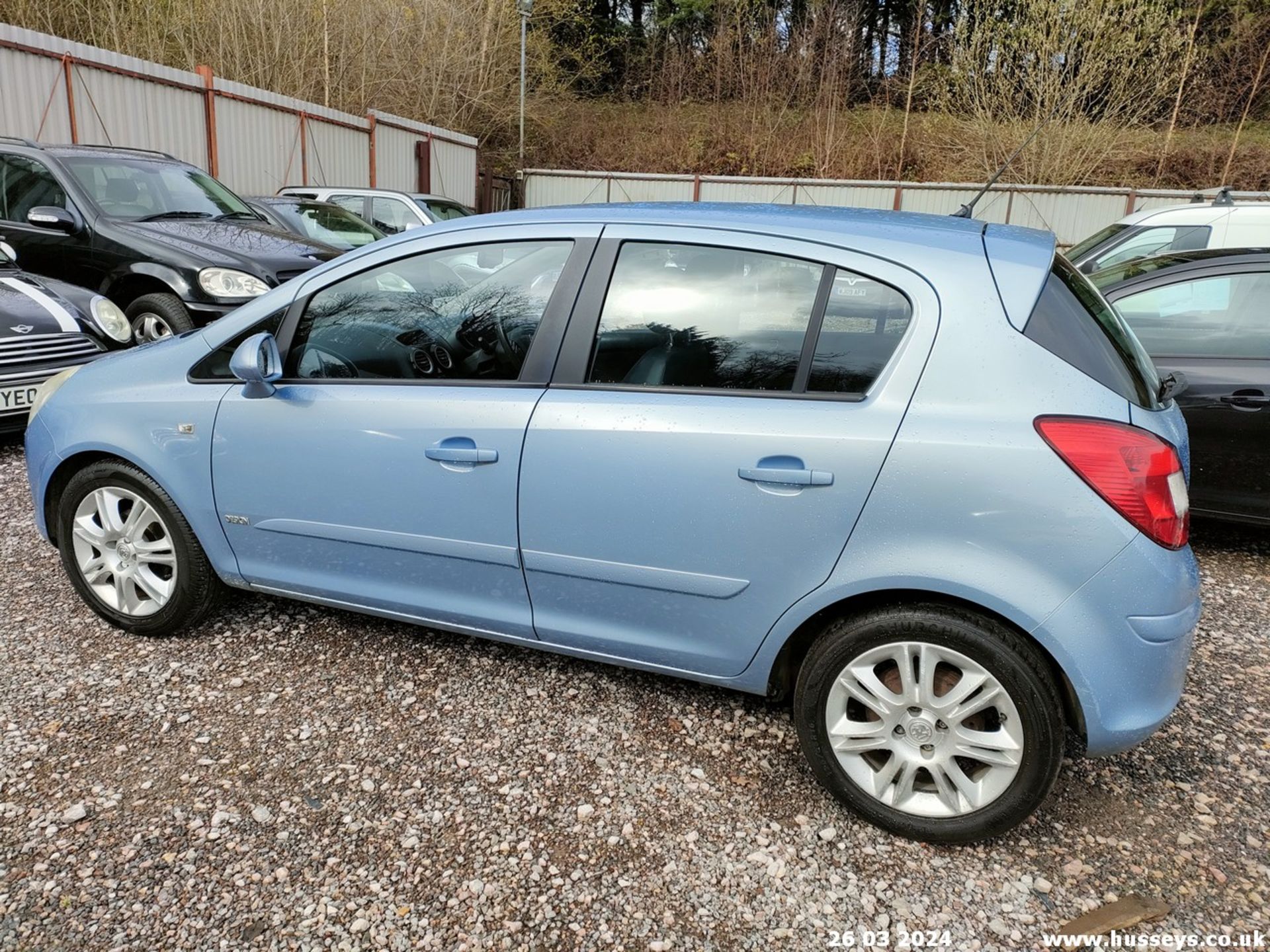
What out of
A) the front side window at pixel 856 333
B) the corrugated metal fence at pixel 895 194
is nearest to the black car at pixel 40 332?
the front side window at pixel 856 333

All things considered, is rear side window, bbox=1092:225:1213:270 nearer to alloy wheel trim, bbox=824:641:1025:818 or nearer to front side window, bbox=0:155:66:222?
alloy wheel trim, bbox=824:641:1025:818

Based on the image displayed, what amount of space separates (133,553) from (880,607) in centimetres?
260

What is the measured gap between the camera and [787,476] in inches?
86.5

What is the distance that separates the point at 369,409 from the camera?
2682mm

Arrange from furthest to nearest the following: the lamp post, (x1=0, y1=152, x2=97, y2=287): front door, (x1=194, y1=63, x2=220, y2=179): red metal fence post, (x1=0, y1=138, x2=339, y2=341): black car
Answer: the lamp post < (x1=194, y1=63, x2=220, y2=179): red metal fence post < (x1=0, y1=152, x2=97, y2=287): front door < (x1=0, y1=138, x2=339, y2=341): black car

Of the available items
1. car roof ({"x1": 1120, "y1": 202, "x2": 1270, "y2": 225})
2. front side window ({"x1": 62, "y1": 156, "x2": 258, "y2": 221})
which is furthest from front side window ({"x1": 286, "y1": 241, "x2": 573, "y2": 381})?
car roof ({"x1": 1120, "y1": 202, "x2": 1270, "y2": 225})

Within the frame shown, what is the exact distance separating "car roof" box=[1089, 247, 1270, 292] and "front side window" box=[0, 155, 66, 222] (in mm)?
7723

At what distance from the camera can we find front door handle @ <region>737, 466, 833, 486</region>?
2.17 m

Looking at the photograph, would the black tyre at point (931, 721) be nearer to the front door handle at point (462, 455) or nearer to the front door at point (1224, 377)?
the front door handle at point (462, 455)

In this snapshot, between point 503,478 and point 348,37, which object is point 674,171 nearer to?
point 348,37

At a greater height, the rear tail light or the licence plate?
the rear tail light

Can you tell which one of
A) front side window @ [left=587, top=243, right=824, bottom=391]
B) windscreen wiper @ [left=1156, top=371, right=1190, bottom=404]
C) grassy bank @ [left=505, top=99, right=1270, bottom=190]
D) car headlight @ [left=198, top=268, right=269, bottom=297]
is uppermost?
grassy bank @ [left=505, top=99, right=1270, bottom=190]

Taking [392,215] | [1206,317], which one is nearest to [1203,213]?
[1206,317]

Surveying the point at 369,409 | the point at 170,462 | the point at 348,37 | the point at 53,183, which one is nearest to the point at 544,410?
the point at 369,409
